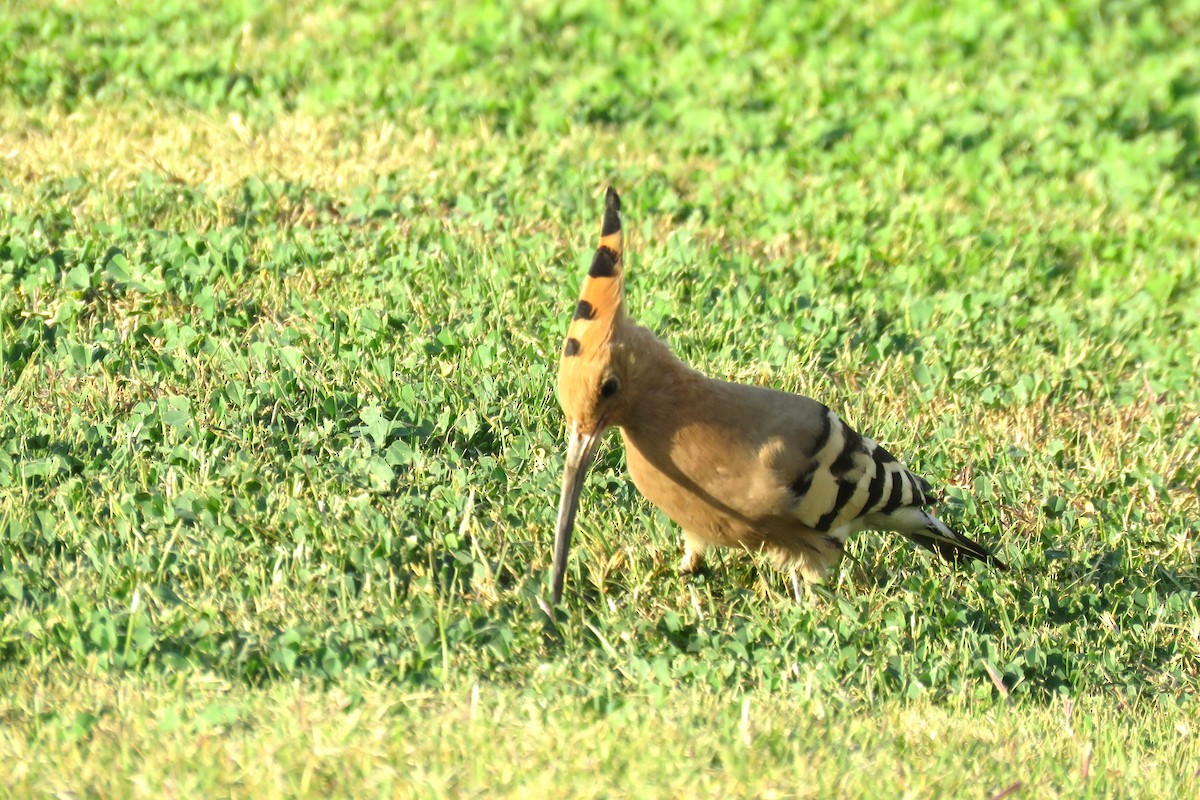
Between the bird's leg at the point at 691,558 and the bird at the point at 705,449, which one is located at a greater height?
the bird at the point at 705,449

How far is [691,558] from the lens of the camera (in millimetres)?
3852

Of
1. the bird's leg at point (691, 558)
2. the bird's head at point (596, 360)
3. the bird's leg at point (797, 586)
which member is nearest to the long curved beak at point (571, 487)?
the bird's head at point (596, 360)

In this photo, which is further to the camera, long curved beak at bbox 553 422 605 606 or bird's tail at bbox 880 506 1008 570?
bird's tail at bbox 880 506 1008 570

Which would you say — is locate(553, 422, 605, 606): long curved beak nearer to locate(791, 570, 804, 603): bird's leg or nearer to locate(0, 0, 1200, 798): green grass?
locate(0, 0, 1200, 798): green grass

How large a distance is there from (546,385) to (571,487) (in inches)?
34.3

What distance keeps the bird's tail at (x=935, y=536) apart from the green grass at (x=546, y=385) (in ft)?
0.20

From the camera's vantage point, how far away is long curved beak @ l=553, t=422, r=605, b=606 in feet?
11.6

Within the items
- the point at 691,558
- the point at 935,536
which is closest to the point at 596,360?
the point at 691,558

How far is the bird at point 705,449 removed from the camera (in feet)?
11.3

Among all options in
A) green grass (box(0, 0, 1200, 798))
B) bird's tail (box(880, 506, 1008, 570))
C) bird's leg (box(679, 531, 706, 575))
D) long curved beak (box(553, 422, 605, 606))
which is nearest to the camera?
green grass (box(0, 0, 1200, 798))

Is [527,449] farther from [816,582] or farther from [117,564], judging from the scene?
[117,564]

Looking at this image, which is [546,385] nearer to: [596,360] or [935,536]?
[596,360]

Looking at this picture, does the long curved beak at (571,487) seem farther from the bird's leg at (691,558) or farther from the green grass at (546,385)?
the bird's leg at (691,558)

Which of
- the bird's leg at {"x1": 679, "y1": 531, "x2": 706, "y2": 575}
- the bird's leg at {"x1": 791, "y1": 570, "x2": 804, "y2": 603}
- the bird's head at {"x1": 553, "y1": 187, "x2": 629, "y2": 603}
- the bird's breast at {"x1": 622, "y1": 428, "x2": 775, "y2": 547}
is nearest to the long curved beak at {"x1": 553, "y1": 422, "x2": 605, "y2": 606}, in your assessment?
the bird's head at {"x1": 553, "y1": 187, "x2": 629, "y2": 603}
